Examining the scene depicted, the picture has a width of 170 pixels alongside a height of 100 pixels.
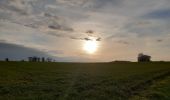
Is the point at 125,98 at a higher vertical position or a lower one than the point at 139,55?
lower

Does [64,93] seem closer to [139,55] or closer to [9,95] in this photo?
[9,95]

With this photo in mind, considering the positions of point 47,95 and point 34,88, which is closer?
point 47,95

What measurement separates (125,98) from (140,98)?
185cm

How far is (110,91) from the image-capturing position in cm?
2895

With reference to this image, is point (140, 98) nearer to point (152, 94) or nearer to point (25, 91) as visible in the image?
point (152, 94)

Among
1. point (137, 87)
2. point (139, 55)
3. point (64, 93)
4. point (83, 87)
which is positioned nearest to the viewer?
point (64, 93)

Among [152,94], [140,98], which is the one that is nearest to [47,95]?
[140,98]

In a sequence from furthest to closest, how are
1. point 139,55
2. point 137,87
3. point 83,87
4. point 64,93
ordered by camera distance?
point 139,55 < point 137,87 < point 83,87 < point 64,93

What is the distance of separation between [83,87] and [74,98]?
21.2 feet

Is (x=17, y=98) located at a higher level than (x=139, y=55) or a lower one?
lower

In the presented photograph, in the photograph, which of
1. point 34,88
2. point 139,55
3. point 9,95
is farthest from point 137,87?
point 139,55

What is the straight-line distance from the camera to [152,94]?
31.4 metres

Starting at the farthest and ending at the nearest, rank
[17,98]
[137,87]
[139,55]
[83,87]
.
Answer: [139,55], [137,87], [83,87], [17,98]

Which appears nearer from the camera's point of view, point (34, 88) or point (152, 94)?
point (34, 88)
